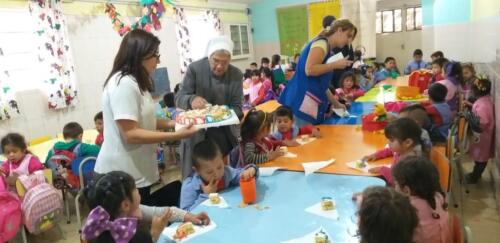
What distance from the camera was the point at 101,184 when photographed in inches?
54.2

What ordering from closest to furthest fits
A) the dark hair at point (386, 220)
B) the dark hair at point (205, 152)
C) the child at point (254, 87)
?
the dark hair at point (386, 220), the dark hair at point (205, 152), the child at point (254, 87)

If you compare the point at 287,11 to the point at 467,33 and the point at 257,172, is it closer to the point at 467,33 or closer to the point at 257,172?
the point at 467,33

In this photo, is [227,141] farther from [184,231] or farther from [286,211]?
[184,231]

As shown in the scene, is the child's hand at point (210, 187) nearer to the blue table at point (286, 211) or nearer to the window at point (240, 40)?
the blue table at point (286, 211)

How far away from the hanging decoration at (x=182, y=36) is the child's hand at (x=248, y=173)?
581 centimetres

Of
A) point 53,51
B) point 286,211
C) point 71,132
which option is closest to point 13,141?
point 71,132

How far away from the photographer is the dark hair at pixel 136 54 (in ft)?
5.83

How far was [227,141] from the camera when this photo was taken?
251 centimetres

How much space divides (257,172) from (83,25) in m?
4.58

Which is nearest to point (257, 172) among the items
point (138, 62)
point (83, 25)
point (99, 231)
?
point (138, 62)

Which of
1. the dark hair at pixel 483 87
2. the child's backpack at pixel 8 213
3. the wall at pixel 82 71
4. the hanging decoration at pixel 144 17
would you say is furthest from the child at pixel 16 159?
the dark hair at pixel 483 87

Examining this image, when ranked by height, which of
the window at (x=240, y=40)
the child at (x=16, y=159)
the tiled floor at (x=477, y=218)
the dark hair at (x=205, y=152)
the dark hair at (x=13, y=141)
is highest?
the window at (x=240, y=40)

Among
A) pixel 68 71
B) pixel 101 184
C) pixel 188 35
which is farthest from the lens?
pixel 188 35

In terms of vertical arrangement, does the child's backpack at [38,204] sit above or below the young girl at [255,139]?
below
